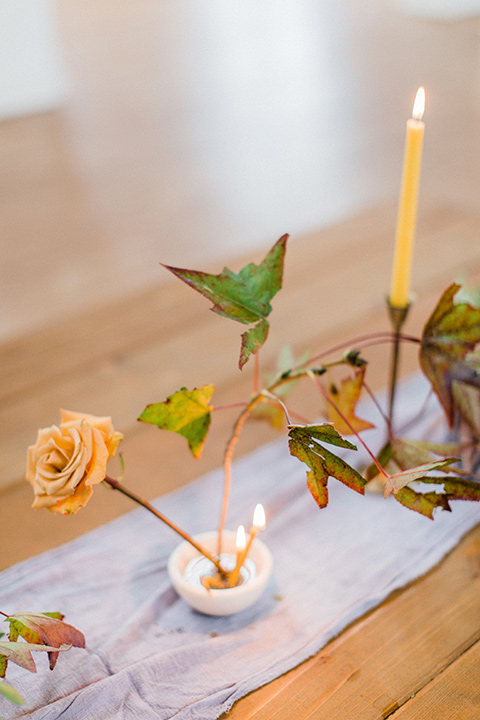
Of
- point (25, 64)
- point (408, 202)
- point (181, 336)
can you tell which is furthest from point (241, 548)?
point (25, 64)

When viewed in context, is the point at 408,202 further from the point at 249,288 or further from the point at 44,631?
the point at 44,631

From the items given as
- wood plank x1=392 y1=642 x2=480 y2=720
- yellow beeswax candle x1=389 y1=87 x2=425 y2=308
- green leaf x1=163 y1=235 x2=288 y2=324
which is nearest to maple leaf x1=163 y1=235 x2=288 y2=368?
green leaf x1=163 y1=235 x2=288 y2=324

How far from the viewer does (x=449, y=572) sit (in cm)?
69

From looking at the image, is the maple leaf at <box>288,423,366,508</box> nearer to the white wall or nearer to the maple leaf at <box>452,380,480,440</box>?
the maple leaf at <box>452,380,480,440</box>

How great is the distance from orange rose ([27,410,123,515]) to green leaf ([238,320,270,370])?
4.5 inches

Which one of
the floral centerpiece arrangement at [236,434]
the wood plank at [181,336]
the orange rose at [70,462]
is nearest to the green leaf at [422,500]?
the floral centerpiece arrangement at [236,434]

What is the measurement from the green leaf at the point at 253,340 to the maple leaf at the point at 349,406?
93 mm

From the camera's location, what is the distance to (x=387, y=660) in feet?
1.95

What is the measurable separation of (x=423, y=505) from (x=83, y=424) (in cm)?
26

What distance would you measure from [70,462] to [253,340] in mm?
161

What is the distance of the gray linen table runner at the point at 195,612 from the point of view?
58cm

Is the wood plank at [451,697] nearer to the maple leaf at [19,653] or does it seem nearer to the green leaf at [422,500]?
the green leaf at [422,500]

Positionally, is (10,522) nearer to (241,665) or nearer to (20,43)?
(241,665)

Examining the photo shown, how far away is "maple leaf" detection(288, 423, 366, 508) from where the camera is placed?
1.63ft
